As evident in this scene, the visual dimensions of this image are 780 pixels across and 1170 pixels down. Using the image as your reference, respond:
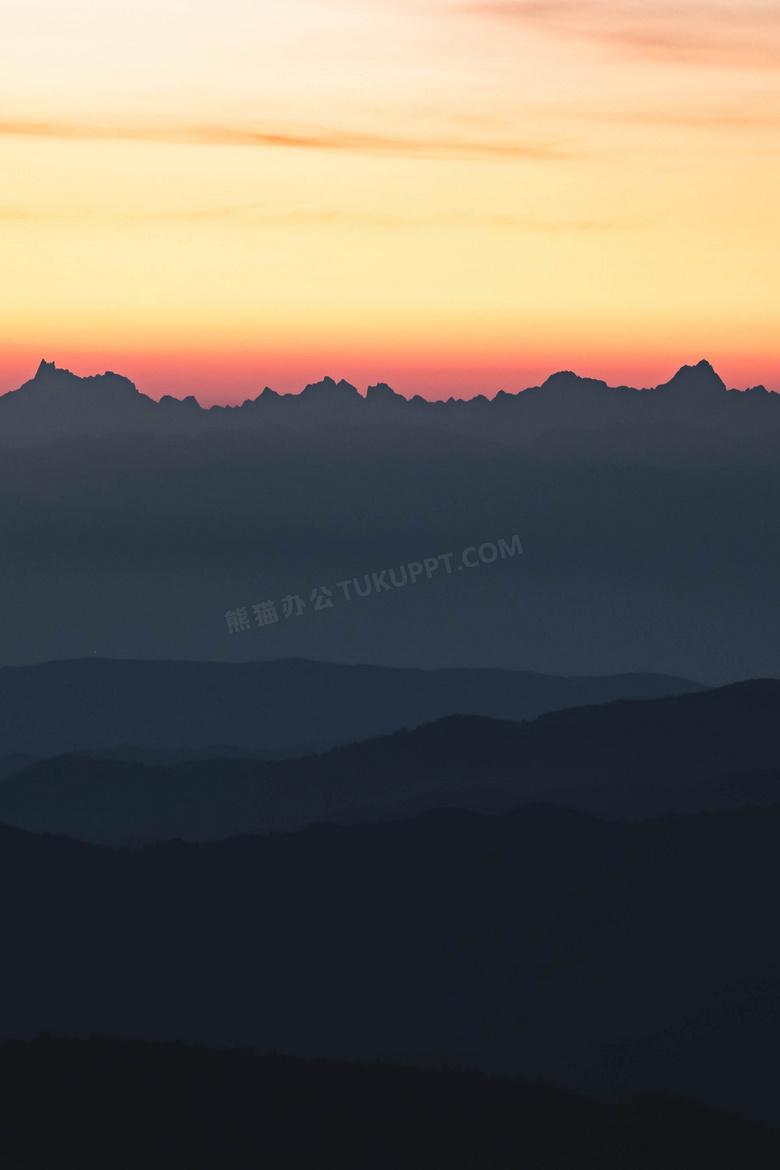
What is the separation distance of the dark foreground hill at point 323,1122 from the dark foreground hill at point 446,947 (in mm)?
4415

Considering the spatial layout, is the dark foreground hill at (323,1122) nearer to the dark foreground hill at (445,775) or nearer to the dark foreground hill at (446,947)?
the dark foreground hill at (446,947)

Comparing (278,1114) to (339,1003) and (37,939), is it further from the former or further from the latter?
(37,939)

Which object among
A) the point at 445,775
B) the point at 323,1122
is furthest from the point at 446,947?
the point at 445,775

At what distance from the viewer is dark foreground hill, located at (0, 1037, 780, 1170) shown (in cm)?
5088

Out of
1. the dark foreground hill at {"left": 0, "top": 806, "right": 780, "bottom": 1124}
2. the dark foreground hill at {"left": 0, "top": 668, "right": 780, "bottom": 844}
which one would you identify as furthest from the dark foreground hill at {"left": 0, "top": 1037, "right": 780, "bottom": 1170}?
the dark foreground hill at {"left": 0, "top": 668, "right": 780, "bottom": 844}

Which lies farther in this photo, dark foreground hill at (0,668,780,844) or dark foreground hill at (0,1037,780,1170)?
dark foreground hill at (0,668,780,844)

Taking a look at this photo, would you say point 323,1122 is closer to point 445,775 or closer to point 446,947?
point 446,947

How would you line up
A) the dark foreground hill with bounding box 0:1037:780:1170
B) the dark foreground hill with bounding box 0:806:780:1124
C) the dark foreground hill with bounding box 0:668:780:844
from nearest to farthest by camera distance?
1. the dark foreground hill with bounding box 0:1037:780:1170
2. the dark foreground hill with bounding box 0:806:780:1124
3. the dark foreground hill with bounding box 0:668:780:844

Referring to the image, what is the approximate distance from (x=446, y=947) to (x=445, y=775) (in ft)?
169

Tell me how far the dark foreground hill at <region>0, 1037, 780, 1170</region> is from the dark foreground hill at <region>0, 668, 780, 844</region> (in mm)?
36482

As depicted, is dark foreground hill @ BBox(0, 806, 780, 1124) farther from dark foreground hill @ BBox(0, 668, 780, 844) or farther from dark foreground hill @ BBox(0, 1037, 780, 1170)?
dark foreground hill @ BBox(0, 668, 780, 844)

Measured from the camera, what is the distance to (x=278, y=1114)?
178 ft

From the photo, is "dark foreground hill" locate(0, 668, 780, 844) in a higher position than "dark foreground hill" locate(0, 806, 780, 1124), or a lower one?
higher

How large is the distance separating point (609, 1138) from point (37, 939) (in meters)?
37.1
